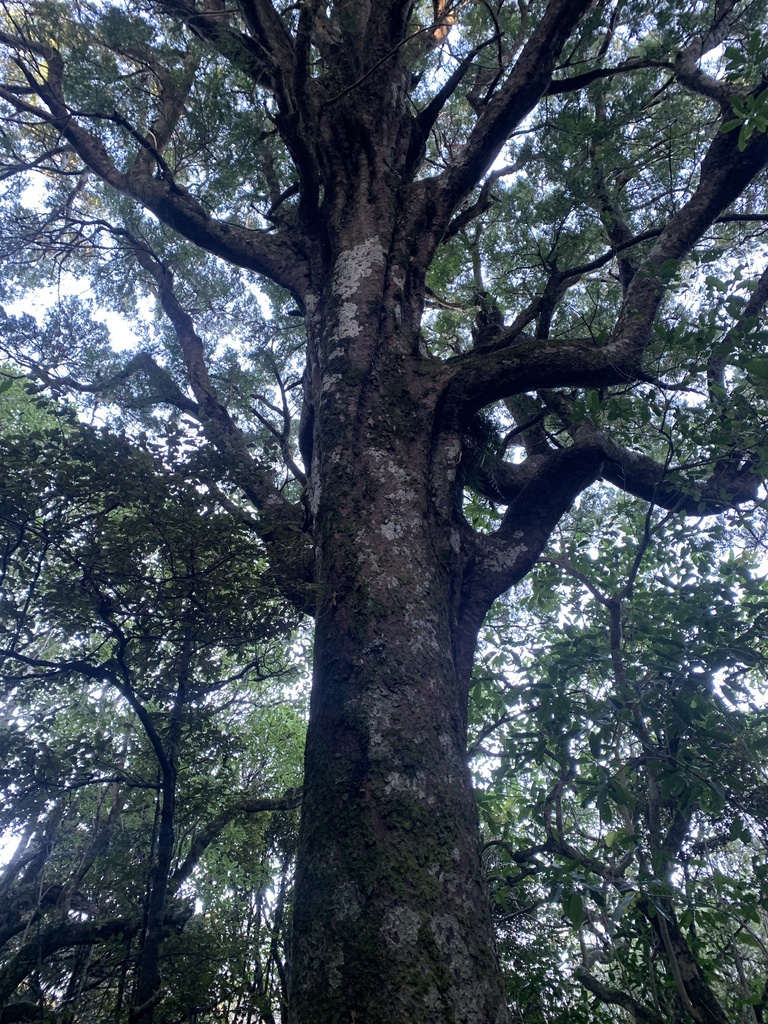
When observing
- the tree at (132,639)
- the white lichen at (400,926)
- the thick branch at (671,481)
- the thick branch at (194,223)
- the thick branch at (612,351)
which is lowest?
the white lichen at (400,926)

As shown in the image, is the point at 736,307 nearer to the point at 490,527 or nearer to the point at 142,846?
the point at 490,527

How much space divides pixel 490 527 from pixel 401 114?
13.0 feet

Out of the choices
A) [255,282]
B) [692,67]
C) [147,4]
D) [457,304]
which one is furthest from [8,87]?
[692,67]

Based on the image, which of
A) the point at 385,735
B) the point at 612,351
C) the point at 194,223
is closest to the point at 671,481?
the point at 612,351

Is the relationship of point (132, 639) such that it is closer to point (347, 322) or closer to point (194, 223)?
point (347, 322)

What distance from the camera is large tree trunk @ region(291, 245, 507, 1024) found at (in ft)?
5.92

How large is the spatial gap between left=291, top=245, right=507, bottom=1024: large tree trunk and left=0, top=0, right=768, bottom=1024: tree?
0.04ft

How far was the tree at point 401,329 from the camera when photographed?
7.07 ft

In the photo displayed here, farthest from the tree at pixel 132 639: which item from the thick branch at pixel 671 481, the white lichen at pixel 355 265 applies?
the thick branch at pixel 671 481

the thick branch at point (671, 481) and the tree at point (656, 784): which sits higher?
the thick branch at point (671, 481)

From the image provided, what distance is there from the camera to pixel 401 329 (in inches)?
159

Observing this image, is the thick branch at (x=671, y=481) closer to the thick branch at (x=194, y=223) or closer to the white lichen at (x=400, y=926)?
the thick branch at (x=194, y=223)

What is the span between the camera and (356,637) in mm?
2596

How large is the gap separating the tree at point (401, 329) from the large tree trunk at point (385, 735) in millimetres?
11
